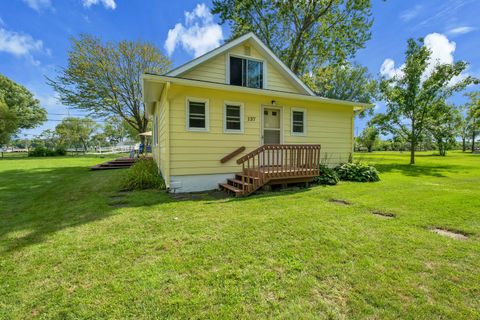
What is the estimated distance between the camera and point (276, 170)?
6.68 m

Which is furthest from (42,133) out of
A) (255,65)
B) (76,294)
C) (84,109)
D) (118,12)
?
(76,294)

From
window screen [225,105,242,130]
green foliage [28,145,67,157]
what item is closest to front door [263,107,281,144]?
window screen [225,105,242,130]

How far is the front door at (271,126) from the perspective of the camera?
818 cm

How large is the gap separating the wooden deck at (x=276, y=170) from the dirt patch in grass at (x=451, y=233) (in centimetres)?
370

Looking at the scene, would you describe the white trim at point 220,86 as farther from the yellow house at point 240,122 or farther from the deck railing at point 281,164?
the deck railing at point 281,164

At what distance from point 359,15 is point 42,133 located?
73.7 m

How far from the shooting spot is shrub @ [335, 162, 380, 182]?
8577 millimetres

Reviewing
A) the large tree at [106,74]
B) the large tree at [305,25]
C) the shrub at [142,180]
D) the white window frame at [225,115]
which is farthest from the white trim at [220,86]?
the large tree at [106,74]

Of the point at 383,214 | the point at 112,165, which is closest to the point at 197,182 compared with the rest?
the point at 383,214

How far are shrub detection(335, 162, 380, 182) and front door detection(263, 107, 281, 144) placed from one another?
10.2 ft

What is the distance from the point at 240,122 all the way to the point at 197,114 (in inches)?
60.5

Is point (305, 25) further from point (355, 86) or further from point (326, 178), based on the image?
point (355, 86)

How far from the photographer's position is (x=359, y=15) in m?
14.3

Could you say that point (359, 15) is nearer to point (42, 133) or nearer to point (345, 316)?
point (345, 316)
